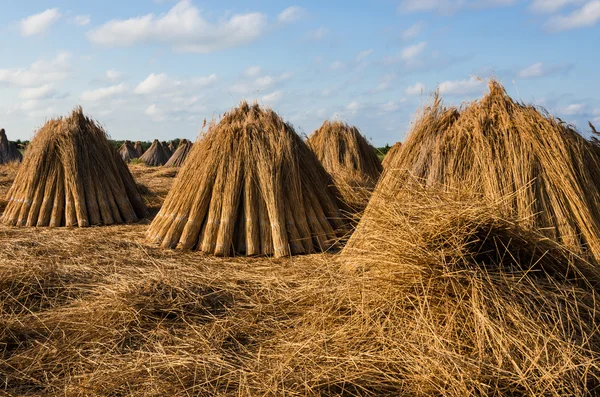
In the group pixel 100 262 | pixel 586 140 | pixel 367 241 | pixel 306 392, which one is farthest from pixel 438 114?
pixel 100 262

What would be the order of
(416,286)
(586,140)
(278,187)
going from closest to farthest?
(416,286) → (586,140) → (278,187)

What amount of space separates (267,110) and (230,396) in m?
4.18

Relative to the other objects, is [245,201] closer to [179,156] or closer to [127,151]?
[179,156]

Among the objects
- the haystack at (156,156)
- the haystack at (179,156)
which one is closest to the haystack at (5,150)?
the haystack at (156,156)

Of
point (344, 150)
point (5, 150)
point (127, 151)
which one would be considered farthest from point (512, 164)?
point (127, 151)

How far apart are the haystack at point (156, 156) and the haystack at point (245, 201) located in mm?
19531

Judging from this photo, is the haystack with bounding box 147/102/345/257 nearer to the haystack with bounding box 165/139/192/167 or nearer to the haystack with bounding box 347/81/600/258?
the haystack with bounding box 347/81/600/258

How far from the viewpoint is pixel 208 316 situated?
3.59 meters

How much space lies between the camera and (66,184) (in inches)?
285

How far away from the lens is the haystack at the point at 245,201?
5496 mm

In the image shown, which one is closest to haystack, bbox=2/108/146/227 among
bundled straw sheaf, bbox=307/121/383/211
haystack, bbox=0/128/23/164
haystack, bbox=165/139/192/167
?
bundled straw sheaf, bbox=307/121/383/211

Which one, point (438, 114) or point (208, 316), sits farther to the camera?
point (438, 114)

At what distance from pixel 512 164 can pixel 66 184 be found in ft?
18.7

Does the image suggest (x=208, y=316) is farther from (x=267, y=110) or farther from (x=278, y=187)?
(x=267, y=110)
